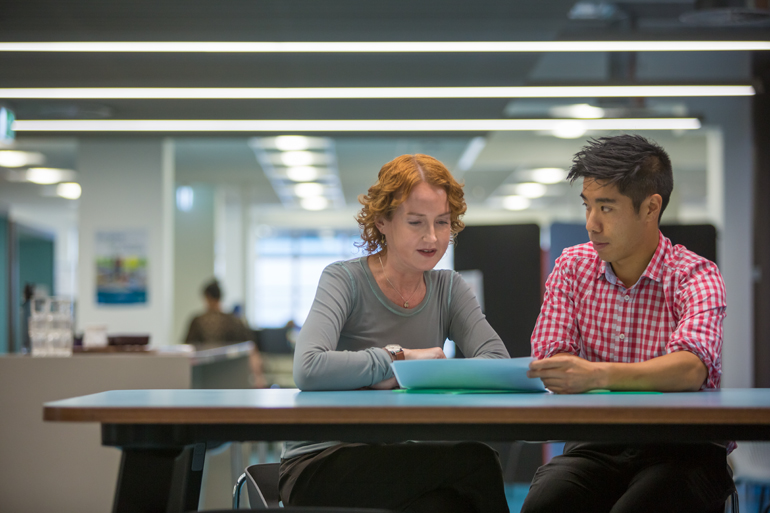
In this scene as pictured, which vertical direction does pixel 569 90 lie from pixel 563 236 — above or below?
above

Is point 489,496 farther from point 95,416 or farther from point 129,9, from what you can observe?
point 129,9

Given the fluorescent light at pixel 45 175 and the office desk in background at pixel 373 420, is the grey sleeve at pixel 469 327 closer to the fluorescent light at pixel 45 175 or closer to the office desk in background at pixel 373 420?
the office desk in background at pixel 373 420

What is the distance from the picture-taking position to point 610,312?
72.3 inches

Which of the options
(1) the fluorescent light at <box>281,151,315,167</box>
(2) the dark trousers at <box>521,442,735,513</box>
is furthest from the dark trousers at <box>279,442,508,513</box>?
(1) the fluorescent light at <box>281,151,315,167</box>

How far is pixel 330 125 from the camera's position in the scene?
4.81 m

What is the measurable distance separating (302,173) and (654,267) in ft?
26.7

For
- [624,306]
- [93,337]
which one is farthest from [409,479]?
[93,337]

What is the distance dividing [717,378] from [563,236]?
1252mm

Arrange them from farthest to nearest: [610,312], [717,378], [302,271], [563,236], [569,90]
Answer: [302,271]
[569,90]
[563,236]
[610,312]
[717,378]

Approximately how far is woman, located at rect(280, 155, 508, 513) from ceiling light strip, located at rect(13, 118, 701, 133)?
2955 mm

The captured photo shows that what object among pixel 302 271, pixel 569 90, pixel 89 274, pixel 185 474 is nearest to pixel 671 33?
pixel 569 90

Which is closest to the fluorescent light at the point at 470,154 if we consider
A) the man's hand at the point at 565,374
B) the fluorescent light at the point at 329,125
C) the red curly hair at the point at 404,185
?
the fluorescent light at the point at 329,125

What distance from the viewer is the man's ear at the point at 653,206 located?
5.89ft

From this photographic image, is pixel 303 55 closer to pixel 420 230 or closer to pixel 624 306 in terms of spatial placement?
pixel 420 230
